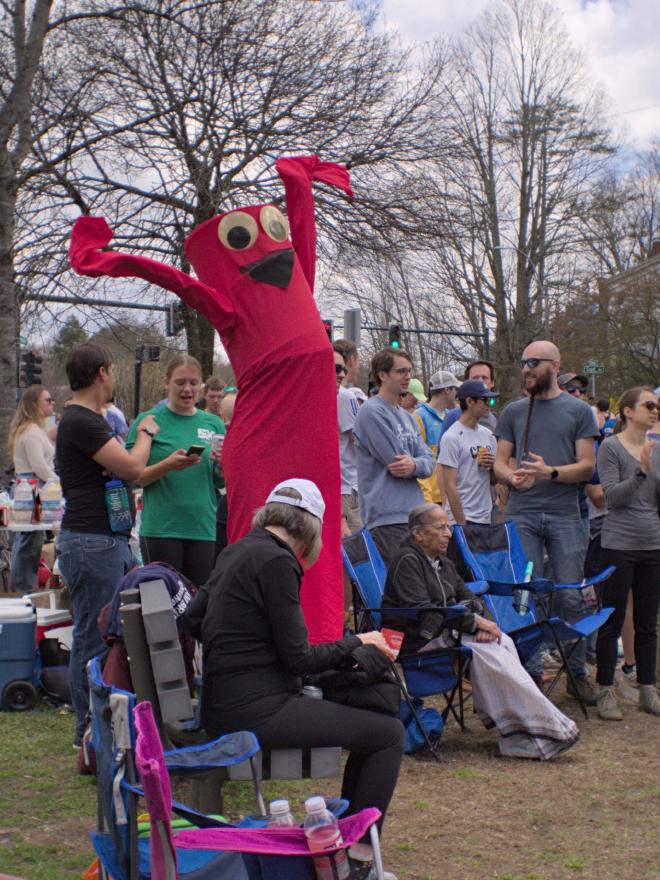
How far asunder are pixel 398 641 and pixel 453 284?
88.8ft

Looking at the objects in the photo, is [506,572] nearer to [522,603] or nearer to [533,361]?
[522,603]

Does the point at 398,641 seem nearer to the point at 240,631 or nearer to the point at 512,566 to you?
the point at 240,631

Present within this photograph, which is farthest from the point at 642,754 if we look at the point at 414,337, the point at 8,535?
the point at 414,337

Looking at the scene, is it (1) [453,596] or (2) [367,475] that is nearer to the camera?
(1) [453,596]

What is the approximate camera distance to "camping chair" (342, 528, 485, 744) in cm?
561

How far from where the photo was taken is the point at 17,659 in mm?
6488

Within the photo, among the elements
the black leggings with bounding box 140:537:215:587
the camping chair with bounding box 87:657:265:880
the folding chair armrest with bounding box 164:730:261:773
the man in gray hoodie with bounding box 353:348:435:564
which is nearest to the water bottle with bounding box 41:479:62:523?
the black leggings with bounding box 140:537:215:587

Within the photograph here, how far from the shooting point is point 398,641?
4375 millimetres

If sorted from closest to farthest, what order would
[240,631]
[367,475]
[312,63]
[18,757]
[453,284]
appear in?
1. [240,631]
2. [18,757]
3. [367,475]
4. [312,63]
5. [453,284]

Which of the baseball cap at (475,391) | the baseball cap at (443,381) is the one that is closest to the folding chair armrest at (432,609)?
the baseball cap at (475,391)

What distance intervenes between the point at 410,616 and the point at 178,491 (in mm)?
1375

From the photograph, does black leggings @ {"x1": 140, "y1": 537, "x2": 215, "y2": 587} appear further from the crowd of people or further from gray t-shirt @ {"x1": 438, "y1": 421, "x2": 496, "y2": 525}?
gray t-shirt @ {"x1": 438, "y1": 421, "x2": 496, "y2": 525}

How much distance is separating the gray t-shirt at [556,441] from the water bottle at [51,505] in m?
3.53

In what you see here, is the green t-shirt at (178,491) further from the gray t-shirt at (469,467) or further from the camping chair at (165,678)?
the gray t-shirt at (469,467)
